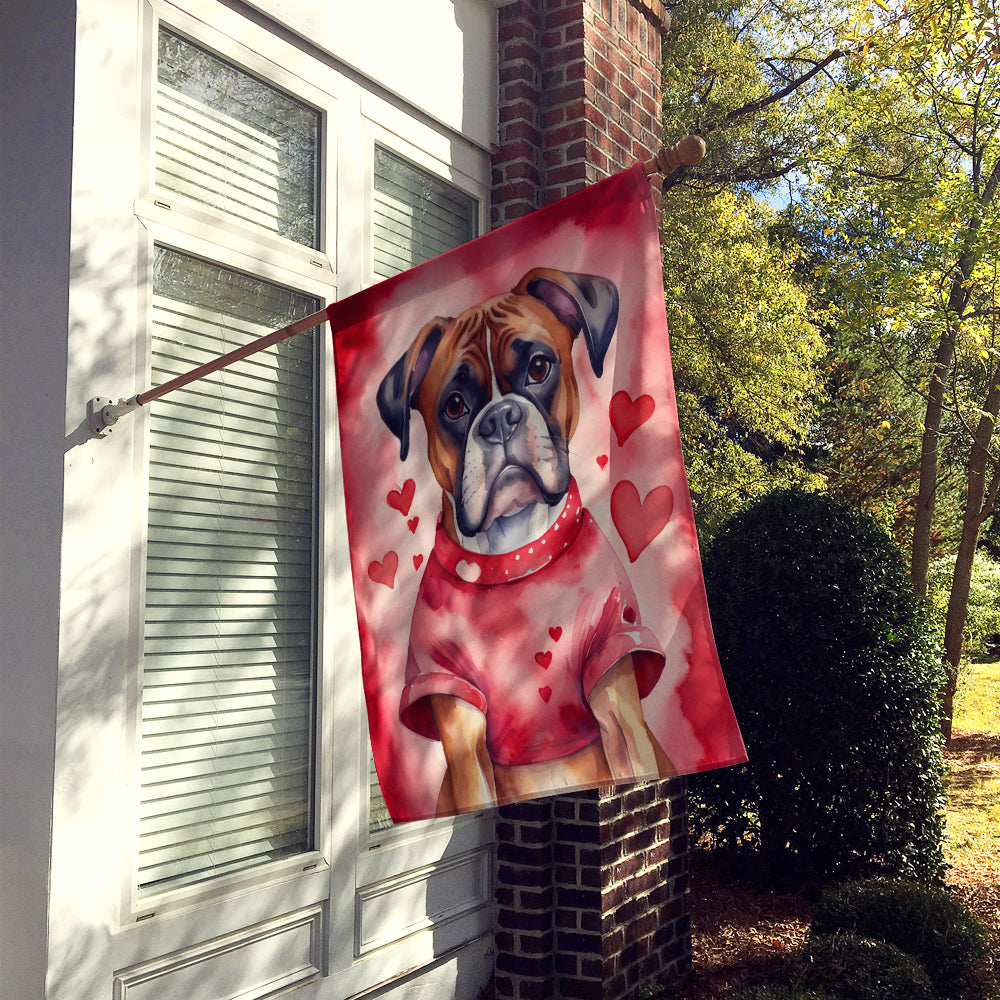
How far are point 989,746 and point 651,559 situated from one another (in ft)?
38.0

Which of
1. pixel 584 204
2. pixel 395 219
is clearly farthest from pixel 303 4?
pixel 584 204

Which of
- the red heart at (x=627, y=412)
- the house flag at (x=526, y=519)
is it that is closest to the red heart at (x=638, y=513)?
the house flag at (x=526, y=519)

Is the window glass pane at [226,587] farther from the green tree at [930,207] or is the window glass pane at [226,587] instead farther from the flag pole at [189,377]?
the green tree at [930,207]

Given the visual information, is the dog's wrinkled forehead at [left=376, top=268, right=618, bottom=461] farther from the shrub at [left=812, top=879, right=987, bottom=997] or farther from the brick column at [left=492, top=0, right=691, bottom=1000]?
the shrub at [left=812, top=879, right=987, bottom=997]

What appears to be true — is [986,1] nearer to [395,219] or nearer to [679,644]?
[395,219]

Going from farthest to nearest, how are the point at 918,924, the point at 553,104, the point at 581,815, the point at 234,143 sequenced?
the point at 553,104
the point at 918,924
the point at 581,815
the point at 234,143

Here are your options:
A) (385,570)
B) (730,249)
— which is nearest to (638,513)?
(385,570)

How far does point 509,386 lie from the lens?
257 cm

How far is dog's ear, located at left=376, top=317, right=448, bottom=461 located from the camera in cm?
261

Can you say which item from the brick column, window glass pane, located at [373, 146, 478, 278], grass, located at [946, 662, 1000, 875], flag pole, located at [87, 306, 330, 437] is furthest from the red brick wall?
grass, located at [946, 662, 1000, 875]

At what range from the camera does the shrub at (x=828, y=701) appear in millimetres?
5957

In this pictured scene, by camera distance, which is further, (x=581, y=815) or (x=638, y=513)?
(x=581, y=815)

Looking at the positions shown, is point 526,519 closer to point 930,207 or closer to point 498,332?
point 498,332

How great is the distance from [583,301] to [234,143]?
5.59 feet
